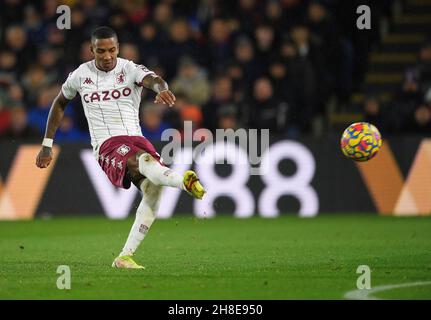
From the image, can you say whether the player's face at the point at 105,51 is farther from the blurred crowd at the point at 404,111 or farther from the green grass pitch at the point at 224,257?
the blurred crowd at the point at 404,111

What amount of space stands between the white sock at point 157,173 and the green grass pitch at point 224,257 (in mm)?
803

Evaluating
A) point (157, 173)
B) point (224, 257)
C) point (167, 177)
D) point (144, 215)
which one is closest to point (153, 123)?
point (224, 257)

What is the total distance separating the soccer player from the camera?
962 cm

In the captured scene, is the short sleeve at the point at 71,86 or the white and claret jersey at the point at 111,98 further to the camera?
the short sleeve at the point at 71,86

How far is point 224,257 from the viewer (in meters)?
10.6

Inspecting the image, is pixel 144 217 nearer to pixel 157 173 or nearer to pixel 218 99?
pixel 157 173

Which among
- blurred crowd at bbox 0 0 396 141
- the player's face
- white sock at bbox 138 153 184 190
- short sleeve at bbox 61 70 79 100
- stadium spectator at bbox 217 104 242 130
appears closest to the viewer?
white sock at bbox 138 153 184 190

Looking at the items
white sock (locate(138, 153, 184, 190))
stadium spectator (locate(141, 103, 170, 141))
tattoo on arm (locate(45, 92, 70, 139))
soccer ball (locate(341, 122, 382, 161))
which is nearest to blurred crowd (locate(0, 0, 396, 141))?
stadium spectator (locate(141, 103, 170, 141))

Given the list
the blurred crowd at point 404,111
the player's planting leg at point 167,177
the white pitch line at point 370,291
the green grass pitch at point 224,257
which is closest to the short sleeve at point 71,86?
the player's planting leg at point 167,177

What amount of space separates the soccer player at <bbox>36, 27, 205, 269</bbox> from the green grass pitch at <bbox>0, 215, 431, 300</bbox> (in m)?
0.57

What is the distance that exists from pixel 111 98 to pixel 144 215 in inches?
48.0

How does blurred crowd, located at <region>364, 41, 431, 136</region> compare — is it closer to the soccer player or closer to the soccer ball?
the soccer ball

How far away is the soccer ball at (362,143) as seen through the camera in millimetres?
11578
